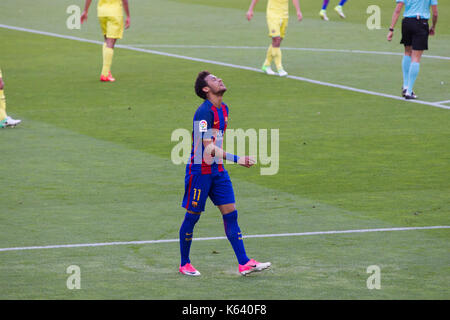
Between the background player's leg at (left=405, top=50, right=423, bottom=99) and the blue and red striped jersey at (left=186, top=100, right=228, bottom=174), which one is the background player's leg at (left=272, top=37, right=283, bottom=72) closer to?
the background player's leg at (left=405, top=50, right=423, bottom=99)

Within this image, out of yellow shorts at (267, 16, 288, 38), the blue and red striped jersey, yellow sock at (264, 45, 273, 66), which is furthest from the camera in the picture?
yellow sock at (264, 45, 273, 66)

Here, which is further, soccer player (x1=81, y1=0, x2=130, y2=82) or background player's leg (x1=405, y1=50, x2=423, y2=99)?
soccer player (x1=81, y1=0, x2=130, y2=82)

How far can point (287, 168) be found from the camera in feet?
45.0

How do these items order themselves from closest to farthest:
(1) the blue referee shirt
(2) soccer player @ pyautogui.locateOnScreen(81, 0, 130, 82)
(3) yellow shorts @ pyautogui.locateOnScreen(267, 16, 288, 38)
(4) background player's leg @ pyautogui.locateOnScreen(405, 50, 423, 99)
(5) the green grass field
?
(5) the green grass field, (1) the blue referee shirt, (4) background player's leg @ pyautogui.locateOnScreen(405, 50, 423, 99), (2) soccer player @ pyautogui.locateOnScreen(81, 0, 130, 82), (3) yellow shorts @ pyautogui.locateOnScreen(267, 16, 288, 38)

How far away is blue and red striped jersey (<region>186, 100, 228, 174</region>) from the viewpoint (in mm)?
8867

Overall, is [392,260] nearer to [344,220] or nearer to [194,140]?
[344,220]

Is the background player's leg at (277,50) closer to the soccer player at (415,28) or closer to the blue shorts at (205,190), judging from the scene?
the soccer player at (415,28)

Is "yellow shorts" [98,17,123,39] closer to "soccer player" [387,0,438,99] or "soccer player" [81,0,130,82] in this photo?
"soccer player" [81,0,130,82]

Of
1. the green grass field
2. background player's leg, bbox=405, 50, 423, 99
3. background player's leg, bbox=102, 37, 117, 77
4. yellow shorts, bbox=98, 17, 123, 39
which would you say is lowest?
the green grass field

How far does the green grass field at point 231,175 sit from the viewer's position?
9.02m

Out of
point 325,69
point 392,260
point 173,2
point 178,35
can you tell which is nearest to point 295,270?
point 392,260

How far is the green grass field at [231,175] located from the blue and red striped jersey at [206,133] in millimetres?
1082

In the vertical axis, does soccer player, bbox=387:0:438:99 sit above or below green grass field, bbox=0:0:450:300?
above

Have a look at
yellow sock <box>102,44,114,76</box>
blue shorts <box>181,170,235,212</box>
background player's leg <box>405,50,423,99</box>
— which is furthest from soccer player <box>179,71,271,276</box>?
yellow sock <box>102,44,114,76</box>
